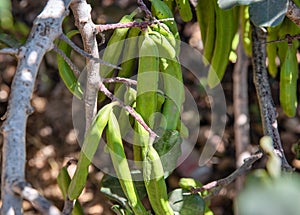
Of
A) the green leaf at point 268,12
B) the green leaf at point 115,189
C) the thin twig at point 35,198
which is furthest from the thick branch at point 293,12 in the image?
the thin twig at point 35,198

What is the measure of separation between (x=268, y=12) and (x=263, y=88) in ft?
1.06

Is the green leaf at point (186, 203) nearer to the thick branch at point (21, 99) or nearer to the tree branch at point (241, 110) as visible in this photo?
the thick branch at point (21, 99)

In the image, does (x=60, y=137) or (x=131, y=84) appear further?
(x=60, y=137)

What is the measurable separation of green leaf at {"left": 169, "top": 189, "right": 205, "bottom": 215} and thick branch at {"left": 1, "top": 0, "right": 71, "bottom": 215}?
0.40m

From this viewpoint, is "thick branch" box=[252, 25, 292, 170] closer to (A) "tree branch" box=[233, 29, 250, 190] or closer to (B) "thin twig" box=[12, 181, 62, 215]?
(A) "tree branch" box=[233, 29, 250, 190]

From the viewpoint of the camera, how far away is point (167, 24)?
2.96 ft

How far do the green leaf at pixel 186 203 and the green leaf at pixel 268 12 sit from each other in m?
0.33

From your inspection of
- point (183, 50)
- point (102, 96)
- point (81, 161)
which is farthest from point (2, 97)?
point (81, 161)

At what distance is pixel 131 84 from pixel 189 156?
95 centimetres

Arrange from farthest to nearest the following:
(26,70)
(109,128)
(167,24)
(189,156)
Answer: (189,156), (167,24), (109,128), (26,70)

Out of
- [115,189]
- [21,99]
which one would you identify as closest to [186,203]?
[115,189]

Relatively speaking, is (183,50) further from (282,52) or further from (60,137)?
(282,52)

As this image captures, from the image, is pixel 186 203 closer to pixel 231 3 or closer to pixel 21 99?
pixel 231 3

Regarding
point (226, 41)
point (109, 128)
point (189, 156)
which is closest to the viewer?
point (109, 128)
